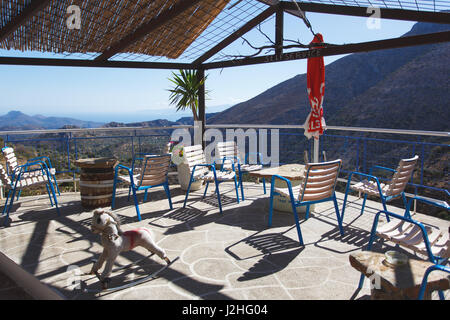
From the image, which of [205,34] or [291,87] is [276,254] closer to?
[205,34]

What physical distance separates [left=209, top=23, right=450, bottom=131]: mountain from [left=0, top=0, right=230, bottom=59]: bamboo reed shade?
2460 cm

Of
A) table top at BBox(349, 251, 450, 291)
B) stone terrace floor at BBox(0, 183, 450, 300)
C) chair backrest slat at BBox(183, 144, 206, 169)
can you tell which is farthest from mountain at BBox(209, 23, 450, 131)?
table top at BBox(349, 251, 450, 291)

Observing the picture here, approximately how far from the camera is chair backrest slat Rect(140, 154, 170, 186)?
4.02m

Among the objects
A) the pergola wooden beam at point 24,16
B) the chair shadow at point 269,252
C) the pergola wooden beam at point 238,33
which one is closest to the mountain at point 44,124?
the pergola wooden beam at point 24,16

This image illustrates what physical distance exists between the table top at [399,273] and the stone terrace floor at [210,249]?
0.56 metres

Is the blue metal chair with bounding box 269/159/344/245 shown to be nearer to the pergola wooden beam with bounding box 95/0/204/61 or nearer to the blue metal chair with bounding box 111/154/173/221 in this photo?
the blue metal chair with bounding box 111/154/173/221

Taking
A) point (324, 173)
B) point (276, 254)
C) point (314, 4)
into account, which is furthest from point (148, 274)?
point (314, 4)

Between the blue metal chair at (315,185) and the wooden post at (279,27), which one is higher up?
the wooden post at (279,27)

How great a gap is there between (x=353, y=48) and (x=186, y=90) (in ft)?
11.4

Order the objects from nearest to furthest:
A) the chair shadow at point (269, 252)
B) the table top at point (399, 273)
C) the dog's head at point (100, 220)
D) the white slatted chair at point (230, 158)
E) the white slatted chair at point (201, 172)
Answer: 1. the table top at point (399, 273)
2. the dog's head at point (100, 220)
3. the chair shadow at point (269, 252)
4. the white slatted chair at point (201, 172)
5. the white slatted chair at point (230, 158)

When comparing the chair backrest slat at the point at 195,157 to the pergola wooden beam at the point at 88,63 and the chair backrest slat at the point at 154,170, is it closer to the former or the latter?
the chair backrest slat at the point at 154,170

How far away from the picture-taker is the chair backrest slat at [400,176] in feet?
10.8

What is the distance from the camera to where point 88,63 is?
15.9ft

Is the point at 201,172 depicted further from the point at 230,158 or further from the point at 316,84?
the point at 316,84
